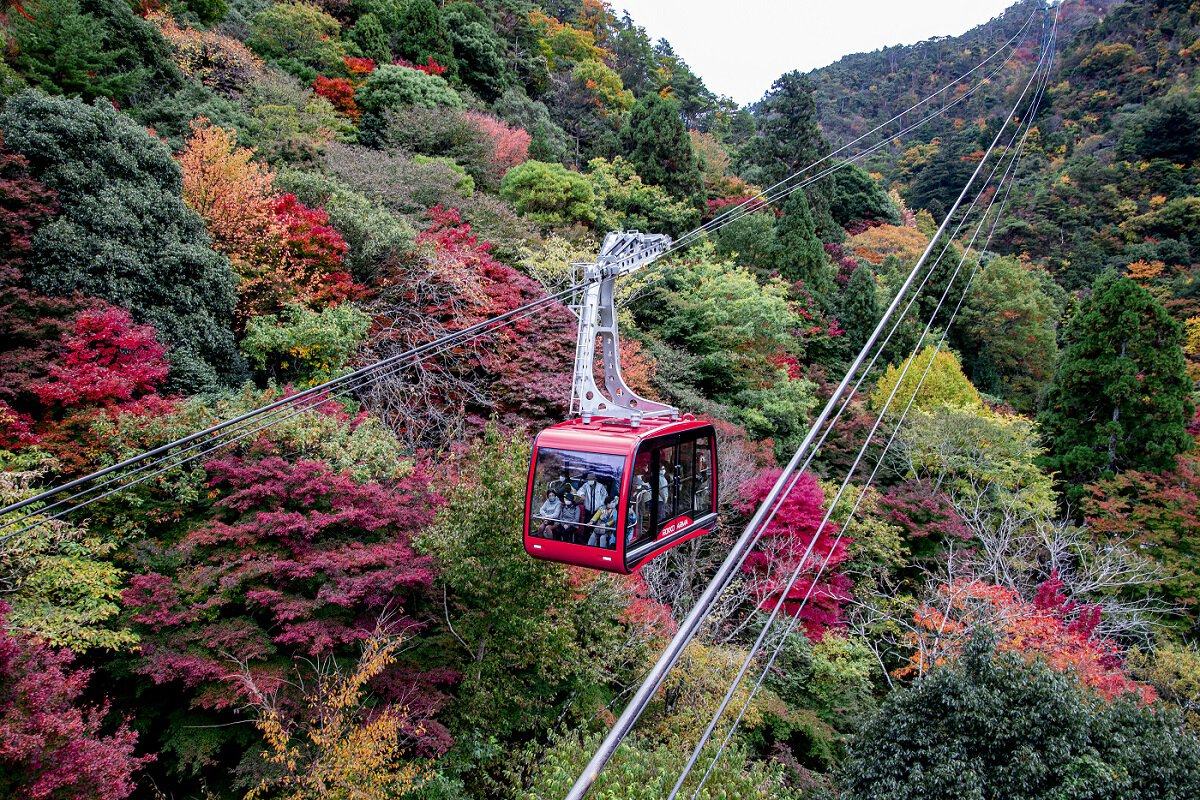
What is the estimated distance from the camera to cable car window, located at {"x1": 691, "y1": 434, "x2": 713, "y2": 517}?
820cm

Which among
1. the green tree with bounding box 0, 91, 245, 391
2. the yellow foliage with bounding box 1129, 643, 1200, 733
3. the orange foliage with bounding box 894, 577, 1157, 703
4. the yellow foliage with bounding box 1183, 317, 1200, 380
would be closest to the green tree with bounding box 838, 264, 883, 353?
the yellow foliage with bounding box 1183, 317, 1200, 380

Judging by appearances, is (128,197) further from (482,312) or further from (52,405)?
(482,312)

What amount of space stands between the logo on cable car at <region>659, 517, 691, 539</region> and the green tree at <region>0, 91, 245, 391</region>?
9124 millimetres

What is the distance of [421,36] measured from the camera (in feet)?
101

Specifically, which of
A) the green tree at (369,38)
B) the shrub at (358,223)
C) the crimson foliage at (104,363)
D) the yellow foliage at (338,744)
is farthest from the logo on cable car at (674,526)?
the green tree at (369,38)

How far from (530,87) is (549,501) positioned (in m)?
37.6

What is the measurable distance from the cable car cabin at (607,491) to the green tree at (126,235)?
26.0ft

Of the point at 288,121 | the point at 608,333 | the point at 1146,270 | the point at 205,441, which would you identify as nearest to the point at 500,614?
the point at 608,333

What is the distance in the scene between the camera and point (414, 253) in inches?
606

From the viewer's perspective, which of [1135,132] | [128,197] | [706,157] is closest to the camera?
[128,197]

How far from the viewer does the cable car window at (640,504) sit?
22.8 ft

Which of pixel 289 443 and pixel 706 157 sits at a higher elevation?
pixel 706 157

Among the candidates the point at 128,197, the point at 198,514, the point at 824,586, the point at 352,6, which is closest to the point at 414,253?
the point at 128,197

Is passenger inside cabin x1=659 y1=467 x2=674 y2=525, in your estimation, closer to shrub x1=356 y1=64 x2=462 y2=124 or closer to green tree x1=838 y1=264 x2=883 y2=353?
green tree x1=838 y1=264 x2=883 y2=353
